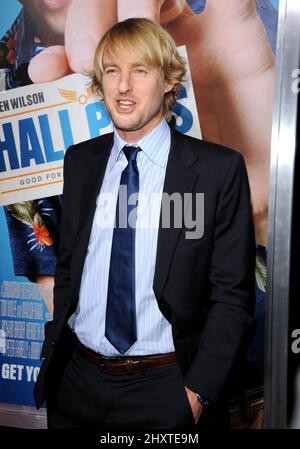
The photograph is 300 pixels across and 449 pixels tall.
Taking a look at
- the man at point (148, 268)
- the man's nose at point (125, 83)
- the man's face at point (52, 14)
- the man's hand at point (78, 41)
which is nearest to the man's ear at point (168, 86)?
the man at point (148, 268)

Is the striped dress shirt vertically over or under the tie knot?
under

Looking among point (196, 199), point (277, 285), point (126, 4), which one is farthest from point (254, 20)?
point (277, 285)

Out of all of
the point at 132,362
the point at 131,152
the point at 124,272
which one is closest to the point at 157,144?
the point at 131,152

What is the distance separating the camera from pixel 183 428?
165 cm

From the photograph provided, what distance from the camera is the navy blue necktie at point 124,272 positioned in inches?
64.4

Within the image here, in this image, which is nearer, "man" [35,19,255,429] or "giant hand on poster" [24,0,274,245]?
"man" [35,19,255,429]

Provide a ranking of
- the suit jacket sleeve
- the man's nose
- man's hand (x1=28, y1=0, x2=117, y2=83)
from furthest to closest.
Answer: man's hand (x1=28, y1=0, x2=117, y2=83), the man's nose, the suit jacket sleeve

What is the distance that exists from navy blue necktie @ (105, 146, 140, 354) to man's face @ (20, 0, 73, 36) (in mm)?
589

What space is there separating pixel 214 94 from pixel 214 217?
0.48 metres

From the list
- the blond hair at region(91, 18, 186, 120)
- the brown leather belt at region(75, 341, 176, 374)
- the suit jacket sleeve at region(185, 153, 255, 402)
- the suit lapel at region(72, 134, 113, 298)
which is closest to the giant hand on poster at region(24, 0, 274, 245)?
the blond hair at region(91, 18, 186, 120)

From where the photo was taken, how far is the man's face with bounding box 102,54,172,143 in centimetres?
172

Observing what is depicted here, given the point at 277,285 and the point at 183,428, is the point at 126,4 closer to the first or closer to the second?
the point at 277,285

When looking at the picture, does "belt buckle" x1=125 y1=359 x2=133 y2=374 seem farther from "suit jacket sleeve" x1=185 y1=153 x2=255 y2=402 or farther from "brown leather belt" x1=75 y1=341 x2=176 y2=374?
"suit jacket sleeve" x1=185 y1=153 x2=255 y2=402

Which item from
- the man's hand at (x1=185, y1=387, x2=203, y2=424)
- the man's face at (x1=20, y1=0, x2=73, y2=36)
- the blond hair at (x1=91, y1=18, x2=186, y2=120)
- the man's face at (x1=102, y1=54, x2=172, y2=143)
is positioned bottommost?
the man's hand at (x1=185, y1=387, x2=203, y2=424)
